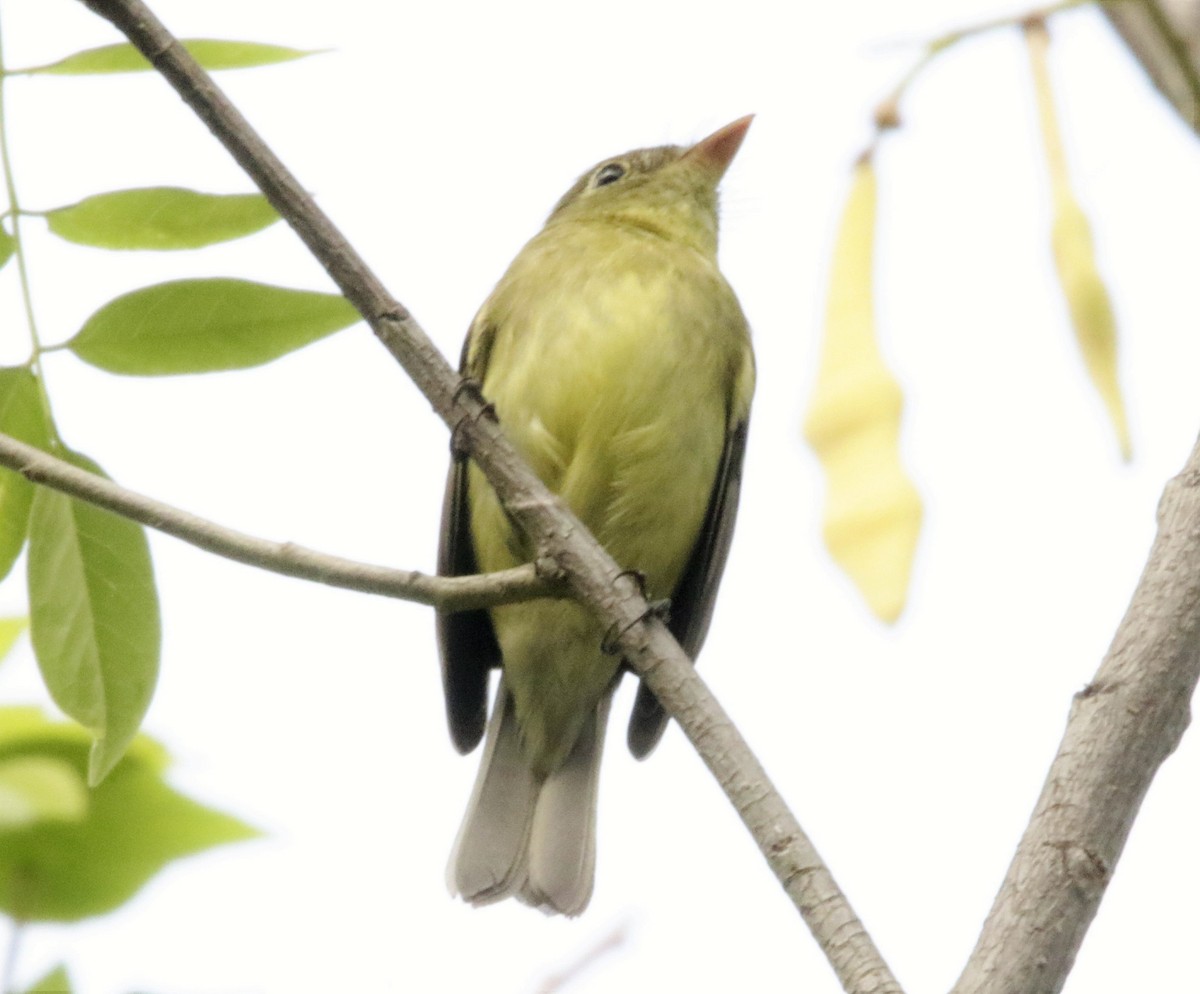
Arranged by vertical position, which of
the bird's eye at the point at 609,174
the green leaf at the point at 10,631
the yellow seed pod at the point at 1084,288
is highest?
the bird's eye at the point at 609,174

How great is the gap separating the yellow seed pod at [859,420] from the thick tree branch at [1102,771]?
3.38 feet

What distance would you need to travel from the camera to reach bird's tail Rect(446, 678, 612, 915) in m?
4.46

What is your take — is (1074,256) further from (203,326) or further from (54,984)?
(203,326)

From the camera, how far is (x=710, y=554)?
14.4 feet

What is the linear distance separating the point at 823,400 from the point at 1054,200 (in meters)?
0.18

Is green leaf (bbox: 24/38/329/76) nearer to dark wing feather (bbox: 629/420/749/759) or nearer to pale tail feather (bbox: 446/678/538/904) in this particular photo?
dark wing feather (bbox: 629/420/749/759)

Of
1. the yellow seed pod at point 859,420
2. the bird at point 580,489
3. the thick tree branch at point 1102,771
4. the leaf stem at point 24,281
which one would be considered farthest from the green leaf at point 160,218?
the bird at point 580,489

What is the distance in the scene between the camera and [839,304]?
1.03m

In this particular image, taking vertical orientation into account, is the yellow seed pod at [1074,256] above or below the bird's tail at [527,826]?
below

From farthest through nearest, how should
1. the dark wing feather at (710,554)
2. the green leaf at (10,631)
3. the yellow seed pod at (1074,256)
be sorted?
the dark wing feather at (710,554) → the green leaf at (10,631) → the yellow seed pod at (1074,256)

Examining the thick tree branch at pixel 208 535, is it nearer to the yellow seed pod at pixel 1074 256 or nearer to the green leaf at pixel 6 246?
the green leaf at pixel 6 246

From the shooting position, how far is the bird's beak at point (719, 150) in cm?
518

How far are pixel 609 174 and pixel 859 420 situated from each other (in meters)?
4.47

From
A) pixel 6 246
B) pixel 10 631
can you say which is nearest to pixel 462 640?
pixel 10 631
